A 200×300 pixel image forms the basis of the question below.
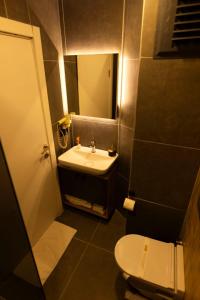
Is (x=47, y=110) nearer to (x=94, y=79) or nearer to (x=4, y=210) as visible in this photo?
(x=94, y=79)

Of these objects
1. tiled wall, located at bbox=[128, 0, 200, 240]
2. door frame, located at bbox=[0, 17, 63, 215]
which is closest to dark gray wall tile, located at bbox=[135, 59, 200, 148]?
tiled wall, located at bbox=[128, 0, 200, 240]

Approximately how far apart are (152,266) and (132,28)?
1.97 meters

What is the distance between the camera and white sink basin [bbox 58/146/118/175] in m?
1.87

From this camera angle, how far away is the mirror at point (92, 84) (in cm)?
187

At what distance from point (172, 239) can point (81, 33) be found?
2.24 m

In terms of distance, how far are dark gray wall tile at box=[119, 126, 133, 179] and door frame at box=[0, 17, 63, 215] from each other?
31.0 inches

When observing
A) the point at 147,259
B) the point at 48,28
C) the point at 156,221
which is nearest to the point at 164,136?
the point at 156,221

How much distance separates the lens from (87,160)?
214 cm

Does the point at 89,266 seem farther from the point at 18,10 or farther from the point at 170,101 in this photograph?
the point at 18,10

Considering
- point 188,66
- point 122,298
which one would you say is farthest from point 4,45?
point 122,298

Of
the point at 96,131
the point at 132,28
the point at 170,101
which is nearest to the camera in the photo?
the point at 170,101

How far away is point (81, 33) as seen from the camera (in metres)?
1.84

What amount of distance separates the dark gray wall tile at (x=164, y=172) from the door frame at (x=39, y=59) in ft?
3.22

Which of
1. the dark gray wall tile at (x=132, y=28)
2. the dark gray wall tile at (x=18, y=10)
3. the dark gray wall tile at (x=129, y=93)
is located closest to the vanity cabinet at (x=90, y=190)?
the dark gray wall tile at (x=129, y=93)
